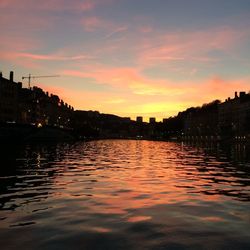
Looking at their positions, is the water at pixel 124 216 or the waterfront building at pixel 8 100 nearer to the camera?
the water at pixel 124 216

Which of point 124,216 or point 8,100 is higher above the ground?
point 8,100

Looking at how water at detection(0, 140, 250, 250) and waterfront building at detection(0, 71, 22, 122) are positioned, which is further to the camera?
waterfront building at detection(0, 71, 22, 122)

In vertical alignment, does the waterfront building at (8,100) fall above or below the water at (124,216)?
above

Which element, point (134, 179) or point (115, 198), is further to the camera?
point (134, 179)

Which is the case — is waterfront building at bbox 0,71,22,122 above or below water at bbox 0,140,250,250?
above

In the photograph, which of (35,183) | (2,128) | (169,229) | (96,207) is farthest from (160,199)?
(2,128)

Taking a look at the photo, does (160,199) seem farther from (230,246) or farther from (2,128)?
(2,128)

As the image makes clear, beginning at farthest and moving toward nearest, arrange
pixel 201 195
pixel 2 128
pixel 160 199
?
1. pixel 2 128
2. pixel 201 195
3. pixel 160 199

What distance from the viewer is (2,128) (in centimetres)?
12588

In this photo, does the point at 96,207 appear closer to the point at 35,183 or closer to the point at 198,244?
the point at 198,244

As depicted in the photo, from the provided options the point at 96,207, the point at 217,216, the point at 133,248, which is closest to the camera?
the point at 133,248

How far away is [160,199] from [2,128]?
11208 centimetres

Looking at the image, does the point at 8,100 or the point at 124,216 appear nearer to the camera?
the point at 124,216

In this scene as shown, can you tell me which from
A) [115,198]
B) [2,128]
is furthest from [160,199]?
[2,128]
